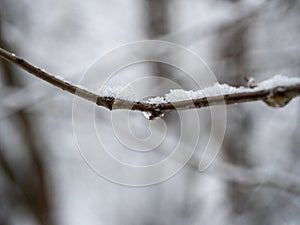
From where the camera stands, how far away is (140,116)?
5.08 ft

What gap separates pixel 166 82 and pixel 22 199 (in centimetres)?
83

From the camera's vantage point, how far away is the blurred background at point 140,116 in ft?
5.39

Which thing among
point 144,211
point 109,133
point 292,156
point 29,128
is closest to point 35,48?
point 29,128

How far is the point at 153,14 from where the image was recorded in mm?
1882

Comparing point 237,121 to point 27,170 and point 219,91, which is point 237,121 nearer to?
point 27,170

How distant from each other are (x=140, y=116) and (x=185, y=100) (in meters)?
1.20

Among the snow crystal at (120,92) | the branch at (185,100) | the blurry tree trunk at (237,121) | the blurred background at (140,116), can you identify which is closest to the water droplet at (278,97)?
the branch at (185,100)

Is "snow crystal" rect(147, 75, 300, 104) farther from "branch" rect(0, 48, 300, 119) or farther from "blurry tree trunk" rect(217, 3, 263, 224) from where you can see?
"blurry tree trunk" rect(217, 3, 263, 224)

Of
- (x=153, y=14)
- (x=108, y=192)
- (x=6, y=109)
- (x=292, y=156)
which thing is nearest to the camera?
(x=6, y=109)

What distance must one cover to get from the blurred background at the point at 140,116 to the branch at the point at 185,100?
1094 millimetres

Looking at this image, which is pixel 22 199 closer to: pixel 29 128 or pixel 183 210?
pixel 29 128

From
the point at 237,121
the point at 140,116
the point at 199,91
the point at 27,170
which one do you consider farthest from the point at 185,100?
the point at 27,170

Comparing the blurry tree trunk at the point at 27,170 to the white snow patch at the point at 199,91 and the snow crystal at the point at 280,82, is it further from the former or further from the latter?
the snow crystal at the point at 280,82

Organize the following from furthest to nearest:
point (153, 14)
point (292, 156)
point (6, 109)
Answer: point (153, 14), point (292, 156), point (6, 109)
